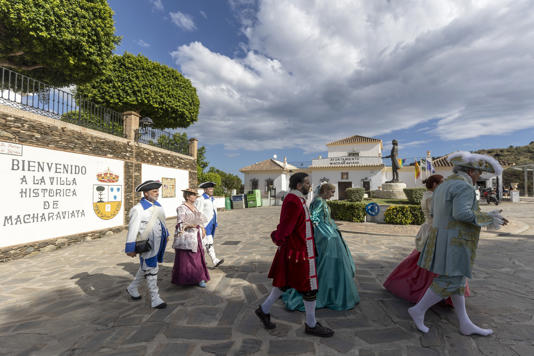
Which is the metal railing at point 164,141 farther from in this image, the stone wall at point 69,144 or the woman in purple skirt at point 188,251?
the woman in purple skirt at point 188,251

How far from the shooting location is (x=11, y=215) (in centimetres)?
579

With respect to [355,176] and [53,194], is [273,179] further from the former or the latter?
[53,194]

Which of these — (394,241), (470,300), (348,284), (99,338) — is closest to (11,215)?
(99,338)

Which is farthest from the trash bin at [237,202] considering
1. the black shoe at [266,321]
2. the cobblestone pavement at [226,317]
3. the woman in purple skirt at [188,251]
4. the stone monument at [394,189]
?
the black shoe at [266,321]

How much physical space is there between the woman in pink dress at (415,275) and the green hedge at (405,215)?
6387 millimetres

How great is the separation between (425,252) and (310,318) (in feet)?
5.09

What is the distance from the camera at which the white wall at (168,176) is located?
36.6 feet

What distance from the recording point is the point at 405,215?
362 inches

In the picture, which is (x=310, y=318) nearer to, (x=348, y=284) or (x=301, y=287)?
(x=301, y=287)

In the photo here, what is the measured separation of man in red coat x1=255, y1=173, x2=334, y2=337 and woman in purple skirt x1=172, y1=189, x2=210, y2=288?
1.86m

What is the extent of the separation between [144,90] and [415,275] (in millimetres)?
16438

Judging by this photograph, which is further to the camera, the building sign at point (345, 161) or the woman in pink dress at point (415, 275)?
the building sign at point (345, 161)

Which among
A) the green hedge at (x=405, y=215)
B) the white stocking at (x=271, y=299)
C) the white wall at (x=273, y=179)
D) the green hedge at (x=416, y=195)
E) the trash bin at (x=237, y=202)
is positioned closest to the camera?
the white stocking at (x=271, y=299)

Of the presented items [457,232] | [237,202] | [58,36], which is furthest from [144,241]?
[237,202]
